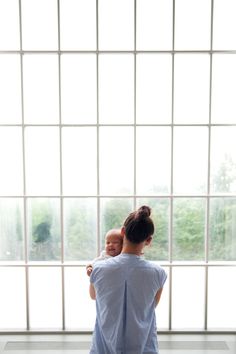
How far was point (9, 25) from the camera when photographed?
90.1 inches

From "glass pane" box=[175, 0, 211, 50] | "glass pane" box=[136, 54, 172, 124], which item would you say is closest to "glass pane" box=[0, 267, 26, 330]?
"glass pane" box=[136, 54, 172, 124]

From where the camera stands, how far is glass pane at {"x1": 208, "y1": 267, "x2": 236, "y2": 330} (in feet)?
7.97

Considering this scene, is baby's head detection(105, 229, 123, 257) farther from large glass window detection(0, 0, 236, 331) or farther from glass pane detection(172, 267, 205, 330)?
glass pane detection(172, 267, 205, 330)

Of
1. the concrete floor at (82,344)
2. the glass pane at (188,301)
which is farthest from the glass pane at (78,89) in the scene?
the concrete floor at (82,344)

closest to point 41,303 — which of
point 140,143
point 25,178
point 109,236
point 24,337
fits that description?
point 24,337

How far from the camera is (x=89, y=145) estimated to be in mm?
2355

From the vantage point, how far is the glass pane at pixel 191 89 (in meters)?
2.31

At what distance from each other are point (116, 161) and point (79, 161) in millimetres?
213

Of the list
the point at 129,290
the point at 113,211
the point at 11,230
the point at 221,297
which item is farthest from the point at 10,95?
the point at 221,297

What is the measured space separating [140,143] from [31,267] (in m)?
0.97

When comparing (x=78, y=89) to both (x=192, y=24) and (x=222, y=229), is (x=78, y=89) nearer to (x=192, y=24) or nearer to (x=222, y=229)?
(x=192, y=24)

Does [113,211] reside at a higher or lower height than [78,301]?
higher

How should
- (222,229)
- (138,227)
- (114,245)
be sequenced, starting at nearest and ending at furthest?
1. (138,227)
2. (114,245)
3. (222,229)

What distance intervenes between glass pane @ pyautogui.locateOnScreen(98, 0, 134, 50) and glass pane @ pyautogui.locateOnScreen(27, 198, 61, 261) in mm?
947
